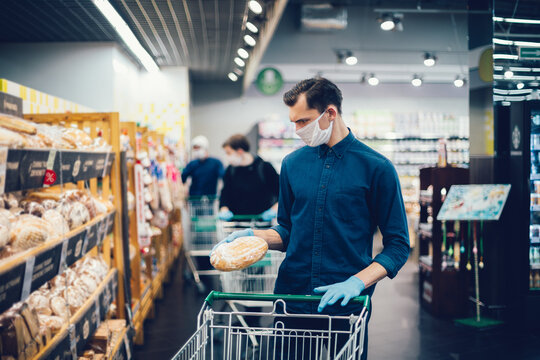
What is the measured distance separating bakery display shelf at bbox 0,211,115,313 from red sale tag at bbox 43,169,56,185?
270 millimetres

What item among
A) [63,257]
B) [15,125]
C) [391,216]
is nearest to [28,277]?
[63,257]

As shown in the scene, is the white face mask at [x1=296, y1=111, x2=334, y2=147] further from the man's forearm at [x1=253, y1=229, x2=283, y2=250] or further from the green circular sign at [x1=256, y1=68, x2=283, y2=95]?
the green circular sign at [x1=256, y1=68, x2=283, y2=95]

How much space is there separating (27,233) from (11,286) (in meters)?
0.32

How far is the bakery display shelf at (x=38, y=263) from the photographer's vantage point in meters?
1.64

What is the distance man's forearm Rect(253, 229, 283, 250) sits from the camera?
79.7 inches

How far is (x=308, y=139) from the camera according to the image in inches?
77.2

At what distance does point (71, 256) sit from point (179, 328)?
230cm

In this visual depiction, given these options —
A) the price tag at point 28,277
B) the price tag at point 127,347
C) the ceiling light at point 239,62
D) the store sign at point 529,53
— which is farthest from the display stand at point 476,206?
the ceiling light at point 239,62

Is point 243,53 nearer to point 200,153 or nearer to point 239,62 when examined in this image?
point 239,62

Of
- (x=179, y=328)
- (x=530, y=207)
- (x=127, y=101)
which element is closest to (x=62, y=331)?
(x=179, y=328)

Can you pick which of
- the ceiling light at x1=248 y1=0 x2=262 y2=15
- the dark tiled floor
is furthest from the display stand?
the ceiling light at x1=248 y1=0 x2=262 y2=15

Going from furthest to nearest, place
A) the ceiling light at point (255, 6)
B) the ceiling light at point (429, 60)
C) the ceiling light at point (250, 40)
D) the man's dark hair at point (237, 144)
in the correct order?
the ceiling light at point (429, 60), the ceiling light at point (250, 40), the ceiling light at point (255, 6), the man's dark hair at point (237, 144)

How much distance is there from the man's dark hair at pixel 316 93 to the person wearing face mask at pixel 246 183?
2626mm

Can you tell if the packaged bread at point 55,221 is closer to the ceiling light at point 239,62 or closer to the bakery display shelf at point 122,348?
→ the bakery display shelf at point 122,348
